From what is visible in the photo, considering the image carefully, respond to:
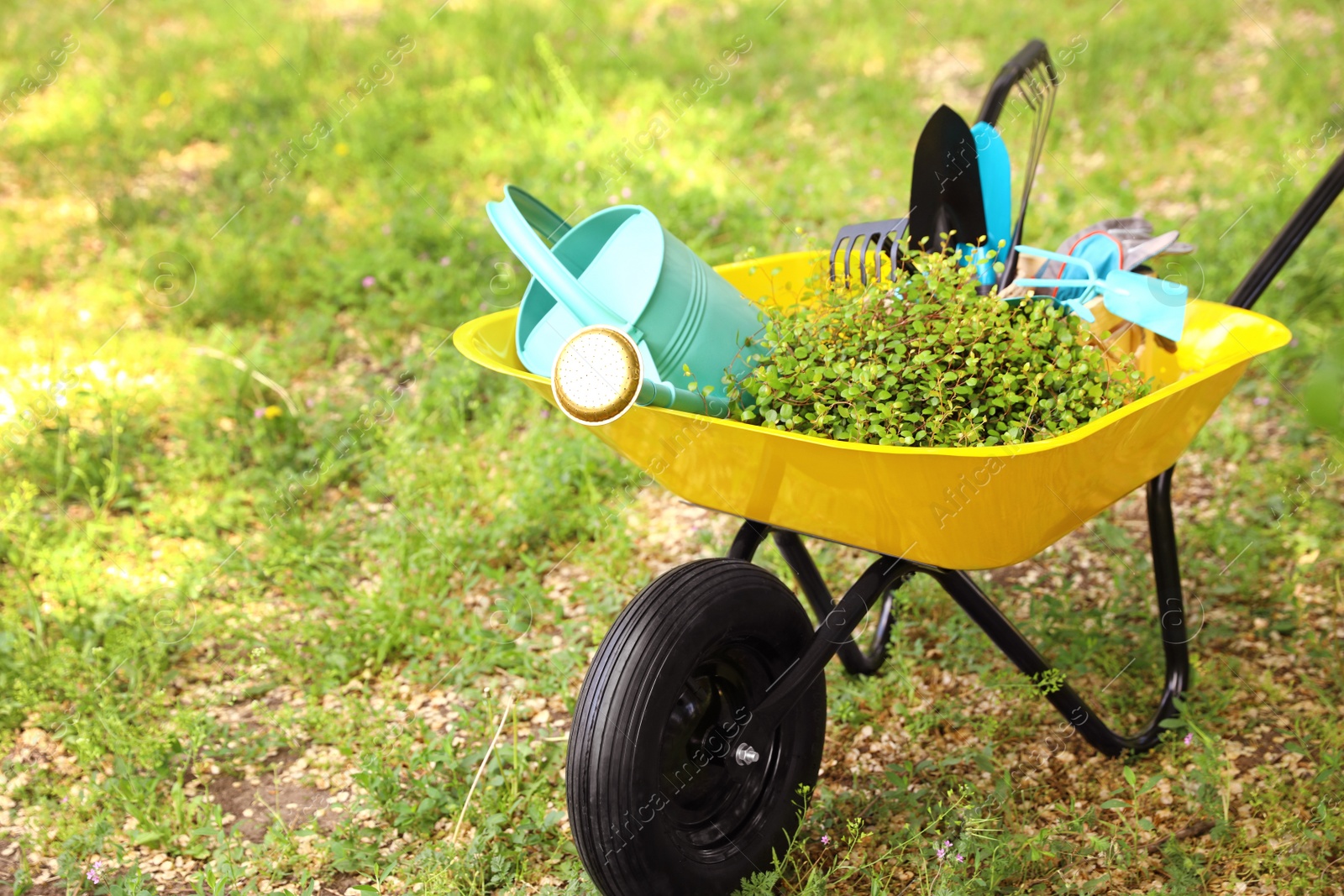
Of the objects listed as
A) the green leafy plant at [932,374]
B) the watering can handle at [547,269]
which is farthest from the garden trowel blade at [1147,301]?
the watering can handle at [547,269]

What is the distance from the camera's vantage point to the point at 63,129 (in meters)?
5.32

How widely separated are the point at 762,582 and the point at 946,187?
2.58 ft

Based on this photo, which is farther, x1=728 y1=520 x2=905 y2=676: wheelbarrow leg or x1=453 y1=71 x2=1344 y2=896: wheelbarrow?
x1=728 y1=520 x2=905 y2=676: wheelbarrow leg

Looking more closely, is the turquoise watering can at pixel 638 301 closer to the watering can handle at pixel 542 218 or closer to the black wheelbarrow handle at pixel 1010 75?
the watering can handle at pixel 542 218

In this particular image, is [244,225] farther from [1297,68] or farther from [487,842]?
[1297,68]

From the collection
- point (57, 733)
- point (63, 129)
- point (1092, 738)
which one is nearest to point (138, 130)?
point (63, 129)

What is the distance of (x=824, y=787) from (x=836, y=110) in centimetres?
405

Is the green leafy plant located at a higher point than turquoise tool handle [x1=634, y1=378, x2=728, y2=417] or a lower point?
lower

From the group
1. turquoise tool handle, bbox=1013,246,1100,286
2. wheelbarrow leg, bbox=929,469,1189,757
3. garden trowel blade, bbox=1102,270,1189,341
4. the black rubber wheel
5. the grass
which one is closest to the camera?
the black rubber wheel

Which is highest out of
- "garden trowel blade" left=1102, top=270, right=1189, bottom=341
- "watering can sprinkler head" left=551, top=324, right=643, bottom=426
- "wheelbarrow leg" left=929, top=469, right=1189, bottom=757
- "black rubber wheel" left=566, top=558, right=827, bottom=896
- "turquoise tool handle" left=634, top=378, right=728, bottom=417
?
"watering can sprinkler head" left=551, top=324, right=643, bottom=426

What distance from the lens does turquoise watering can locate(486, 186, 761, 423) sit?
1.53 meters

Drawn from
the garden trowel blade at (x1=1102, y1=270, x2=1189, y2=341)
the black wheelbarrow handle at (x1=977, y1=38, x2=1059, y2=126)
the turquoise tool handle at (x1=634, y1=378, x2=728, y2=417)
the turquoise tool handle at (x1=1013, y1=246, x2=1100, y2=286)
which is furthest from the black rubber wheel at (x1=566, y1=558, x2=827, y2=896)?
the black wheelbarrow handle at (x1=977, y1=38, x2=1059, y2=126)

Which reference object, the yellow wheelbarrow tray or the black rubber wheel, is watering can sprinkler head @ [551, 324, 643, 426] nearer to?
the yellow wheelbarrow tray

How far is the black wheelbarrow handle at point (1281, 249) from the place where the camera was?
1.99 m
